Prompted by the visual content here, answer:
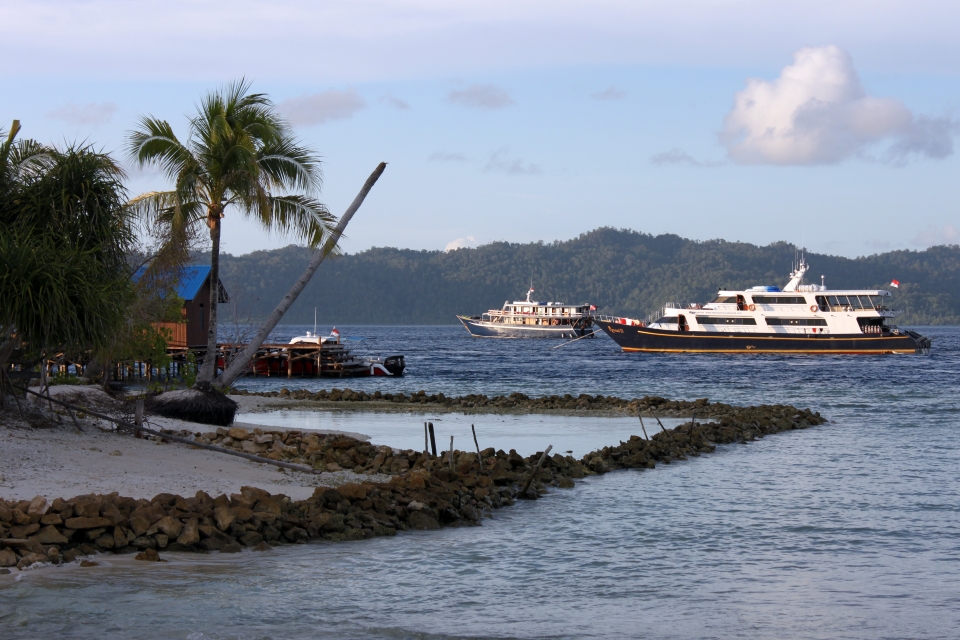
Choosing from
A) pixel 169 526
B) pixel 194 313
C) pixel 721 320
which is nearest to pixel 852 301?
pixel 721 320

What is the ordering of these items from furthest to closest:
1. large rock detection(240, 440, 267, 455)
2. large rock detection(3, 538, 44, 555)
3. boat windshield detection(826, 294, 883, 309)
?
boat windshield detection(826, 294, 883, 309)
large rock detection(240, 440, 267, 455)
large rock detection(3, 538, 44, 555)

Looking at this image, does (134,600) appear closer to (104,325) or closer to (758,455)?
(104,325)

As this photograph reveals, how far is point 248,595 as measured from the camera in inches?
352

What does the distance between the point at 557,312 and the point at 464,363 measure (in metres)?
65.6

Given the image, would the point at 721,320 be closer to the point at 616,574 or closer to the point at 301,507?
the point at 301,507

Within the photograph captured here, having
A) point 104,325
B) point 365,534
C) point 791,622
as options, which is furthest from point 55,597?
point 791,622

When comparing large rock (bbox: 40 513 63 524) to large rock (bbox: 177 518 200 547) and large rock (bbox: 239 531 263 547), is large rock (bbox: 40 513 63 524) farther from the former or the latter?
A: large rock (bbox: 239 531 263 547)

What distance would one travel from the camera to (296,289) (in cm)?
2266

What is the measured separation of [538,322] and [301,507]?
115951 millimetres

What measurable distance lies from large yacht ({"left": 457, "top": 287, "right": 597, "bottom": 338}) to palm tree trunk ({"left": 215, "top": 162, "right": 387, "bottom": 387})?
10110 cm

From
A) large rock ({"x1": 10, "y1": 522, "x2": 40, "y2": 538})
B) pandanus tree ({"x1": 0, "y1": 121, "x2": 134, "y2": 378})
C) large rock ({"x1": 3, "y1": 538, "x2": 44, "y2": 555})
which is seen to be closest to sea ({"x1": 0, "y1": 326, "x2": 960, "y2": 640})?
large rock ({"x1": 3, "y1": 538, "x2": 44, "y2": 555})

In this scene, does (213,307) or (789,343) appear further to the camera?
(789,343)

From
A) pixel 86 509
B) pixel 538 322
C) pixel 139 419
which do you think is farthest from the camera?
pixel 538 322

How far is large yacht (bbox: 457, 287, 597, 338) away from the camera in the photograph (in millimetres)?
125750
